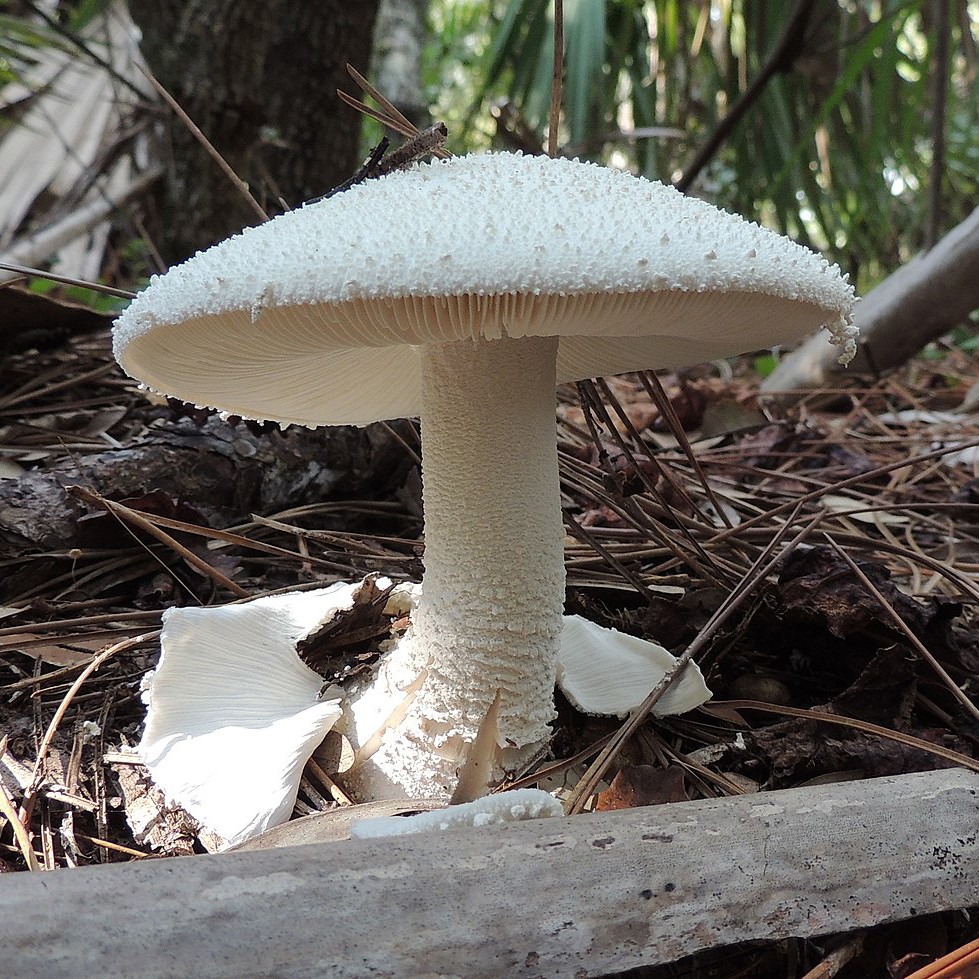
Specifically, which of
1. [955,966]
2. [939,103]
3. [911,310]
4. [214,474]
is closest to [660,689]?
[955,966]

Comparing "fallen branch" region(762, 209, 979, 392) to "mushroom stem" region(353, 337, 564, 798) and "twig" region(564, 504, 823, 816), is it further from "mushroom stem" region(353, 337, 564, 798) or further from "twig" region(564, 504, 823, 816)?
"mushroom stem" region(353, 337, 564, 798)

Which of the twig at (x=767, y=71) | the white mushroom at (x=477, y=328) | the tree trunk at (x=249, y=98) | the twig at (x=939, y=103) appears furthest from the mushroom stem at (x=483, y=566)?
the twig at (x=767, y=71)

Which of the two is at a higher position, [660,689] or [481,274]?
[481,274]

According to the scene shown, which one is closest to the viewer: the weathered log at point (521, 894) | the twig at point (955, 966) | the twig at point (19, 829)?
the weathered log at point (521, 894)

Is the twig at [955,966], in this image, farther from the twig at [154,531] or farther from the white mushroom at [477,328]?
the twig at [154,531]

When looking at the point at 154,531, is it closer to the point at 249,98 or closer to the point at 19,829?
the point at 19,829

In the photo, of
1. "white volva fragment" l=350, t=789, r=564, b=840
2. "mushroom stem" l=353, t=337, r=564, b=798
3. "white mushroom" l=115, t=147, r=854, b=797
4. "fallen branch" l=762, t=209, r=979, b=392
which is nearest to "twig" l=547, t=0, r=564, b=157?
"white mushroom" l=115, t=147, r=854, b=797

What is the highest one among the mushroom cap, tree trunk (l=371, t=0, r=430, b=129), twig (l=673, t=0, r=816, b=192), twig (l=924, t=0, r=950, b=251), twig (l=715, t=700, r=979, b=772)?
tree trunk (l=371, t=0, r=430, b=129)
